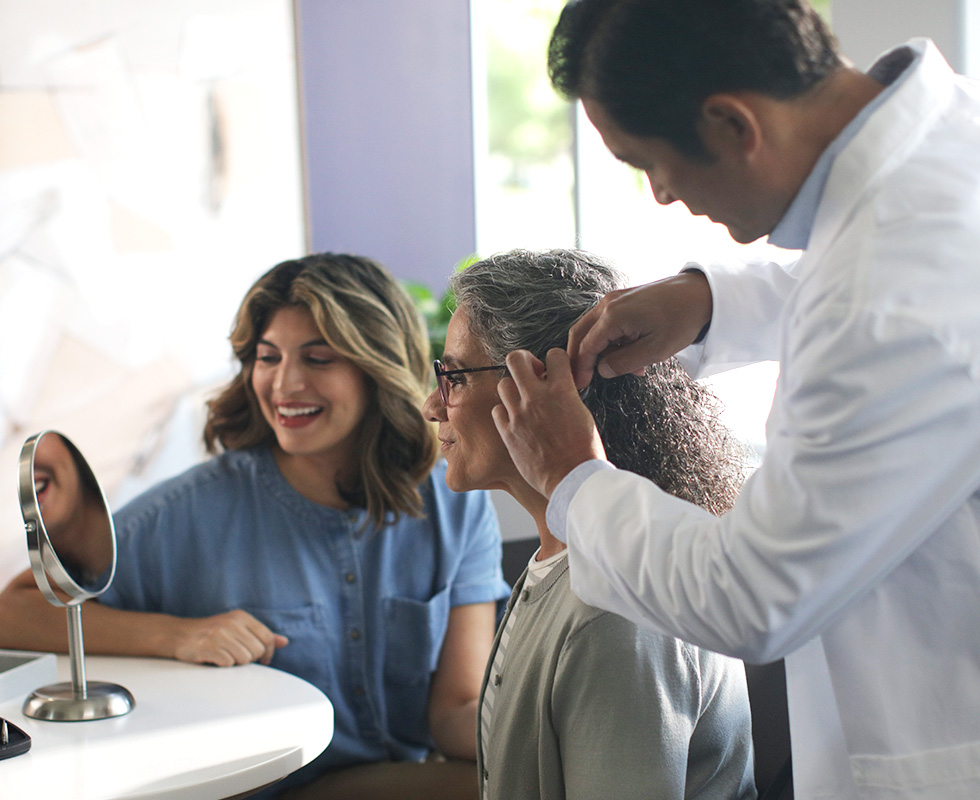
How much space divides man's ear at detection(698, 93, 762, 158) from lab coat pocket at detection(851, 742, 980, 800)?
0.58 m

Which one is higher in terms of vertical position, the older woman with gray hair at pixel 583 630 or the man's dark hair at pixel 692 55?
the man's dark hair at pixel 692 55

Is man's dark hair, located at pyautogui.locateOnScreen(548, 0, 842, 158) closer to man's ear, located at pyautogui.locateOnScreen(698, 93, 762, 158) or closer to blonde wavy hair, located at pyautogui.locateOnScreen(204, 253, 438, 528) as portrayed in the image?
man's ear, located at pyautogui.locateOnScreen(698, 93, 762, 158)

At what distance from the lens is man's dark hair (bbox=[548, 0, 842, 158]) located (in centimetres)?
86

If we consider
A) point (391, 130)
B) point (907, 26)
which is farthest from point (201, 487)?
point (391, 130)

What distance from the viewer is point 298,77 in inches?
171

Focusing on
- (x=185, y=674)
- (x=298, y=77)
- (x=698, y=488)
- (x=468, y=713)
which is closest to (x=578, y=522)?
(x=698, y=488)

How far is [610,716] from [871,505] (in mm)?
537

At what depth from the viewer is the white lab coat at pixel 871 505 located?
0.79 m

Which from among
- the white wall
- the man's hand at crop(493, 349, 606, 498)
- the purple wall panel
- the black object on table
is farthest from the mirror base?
the purple wall panel

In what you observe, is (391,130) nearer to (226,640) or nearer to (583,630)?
(226,640)

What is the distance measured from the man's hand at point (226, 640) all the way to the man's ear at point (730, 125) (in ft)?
4.63

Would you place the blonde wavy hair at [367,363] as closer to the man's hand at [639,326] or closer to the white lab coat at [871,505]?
the man's hand at [639,326]

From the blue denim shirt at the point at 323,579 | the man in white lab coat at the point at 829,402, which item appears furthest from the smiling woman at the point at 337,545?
the man in white lab coat at the point at 829,402

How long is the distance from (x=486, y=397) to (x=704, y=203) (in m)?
0.67
